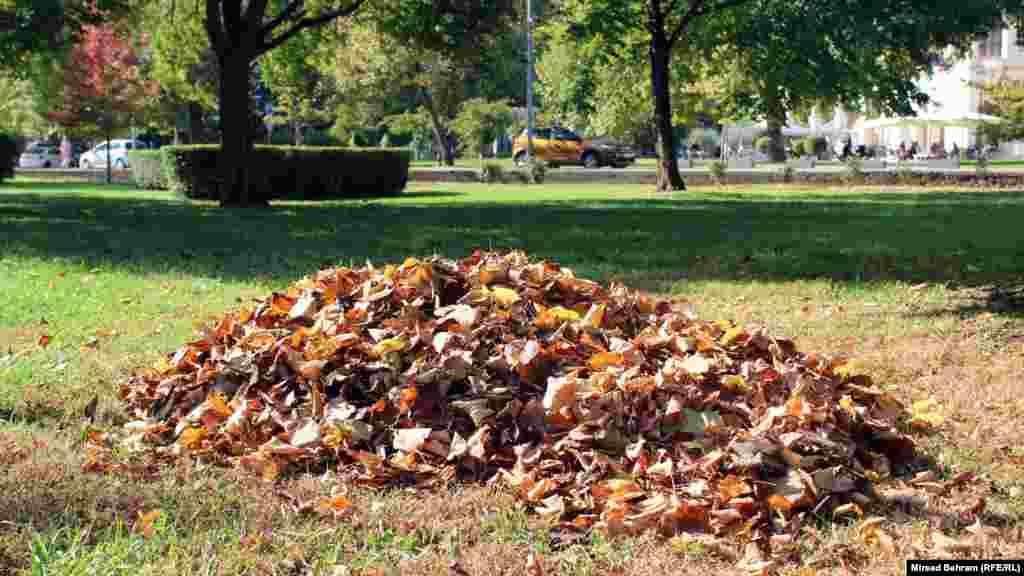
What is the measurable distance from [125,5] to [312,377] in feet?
53.1

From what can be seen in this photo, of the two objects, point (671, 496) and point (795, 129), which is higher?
point (795, 129)

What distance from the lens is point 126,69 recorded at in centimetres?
3522

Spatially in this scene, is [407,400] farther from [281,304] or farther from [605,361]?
[281,304]

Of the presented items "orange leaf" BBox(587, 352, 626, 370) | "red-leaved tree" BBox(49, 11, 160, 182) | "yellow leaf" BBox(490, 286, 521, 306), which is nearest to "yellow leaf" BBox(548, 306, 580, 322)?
"yellow leaf" BBox(490, 286, 521, 306)

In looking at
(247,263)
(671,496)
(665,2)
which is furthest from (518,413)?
(665,2)

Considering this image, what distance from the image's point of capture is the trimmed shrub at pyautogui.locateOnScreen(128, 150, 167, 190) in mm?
29000

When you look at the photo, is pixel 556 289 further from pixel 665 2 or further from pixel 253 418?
pixel 665 2

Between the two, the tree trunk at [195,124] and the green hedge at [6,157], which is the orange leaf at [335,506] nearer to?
the green hedge at [6,157]

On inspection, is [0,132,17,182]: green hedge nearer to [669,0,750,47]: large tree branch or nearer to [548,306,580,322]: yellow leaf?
[669,0,750,47]: large tree branch

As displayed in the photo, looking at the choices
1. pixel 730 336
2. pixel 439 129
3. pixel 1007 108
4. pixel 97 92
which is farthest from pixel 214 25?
pixel 1007 108

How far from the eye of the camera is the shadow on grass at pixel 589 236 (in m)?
10.2

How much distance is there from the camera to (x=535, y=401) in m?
4.47

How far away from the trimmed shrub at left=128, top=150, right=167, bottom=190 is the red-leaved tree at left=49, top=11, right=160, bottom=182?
4.02m

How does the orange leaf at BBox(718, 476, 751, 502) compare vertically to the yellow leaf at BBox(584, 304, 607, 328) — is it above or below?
below
